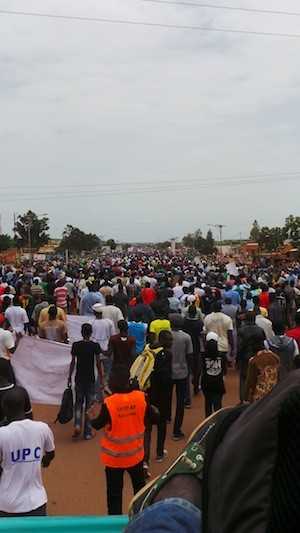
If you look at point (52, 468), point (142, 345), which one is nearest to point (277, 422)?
point (52, 468)

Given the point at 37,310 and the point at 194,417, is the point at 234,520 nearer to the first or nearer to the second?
the point at 194,417

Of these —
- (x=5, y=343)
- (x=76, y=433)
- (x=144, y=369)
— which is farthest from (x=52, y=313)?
(x=144, y=369)

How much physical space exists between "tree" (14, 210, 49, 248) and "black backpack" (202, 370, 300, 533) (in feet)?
189

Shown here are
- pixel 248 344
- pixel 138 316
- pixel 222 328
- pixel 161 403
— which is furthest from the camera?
pixel 138 316

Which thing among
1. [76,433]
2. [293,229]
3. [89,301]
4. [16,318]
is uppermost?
[293,229]

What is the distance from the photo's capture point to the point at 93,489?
5.79 m

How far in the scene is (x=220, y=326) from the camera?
868cm

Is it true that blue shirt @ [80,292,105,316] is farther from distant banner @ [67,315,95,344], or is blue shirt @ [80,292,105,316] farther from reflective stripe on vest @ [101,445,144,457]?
reflective stripe on vest @ [101,445,144,457]

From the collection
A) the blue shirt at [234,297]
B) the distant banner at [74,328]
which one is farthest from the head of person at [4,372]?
the blue shirt at [234,297]

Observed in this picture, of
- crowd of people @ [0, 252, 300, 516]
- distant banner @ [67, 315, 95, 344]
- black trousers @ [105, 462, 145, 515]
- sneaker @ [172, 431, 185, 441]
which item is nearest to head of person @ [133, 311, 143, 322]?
crowd of people @ [0, 252, 300, 516]

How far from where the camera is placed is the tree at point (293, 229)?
50206 mm

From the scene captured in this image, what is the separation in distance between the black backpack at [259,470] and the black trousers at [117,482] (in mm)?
3958

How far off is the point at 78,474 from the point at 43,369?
6.48 ft

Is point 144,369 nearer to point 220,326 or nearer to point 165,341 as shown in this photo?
point 165,341
